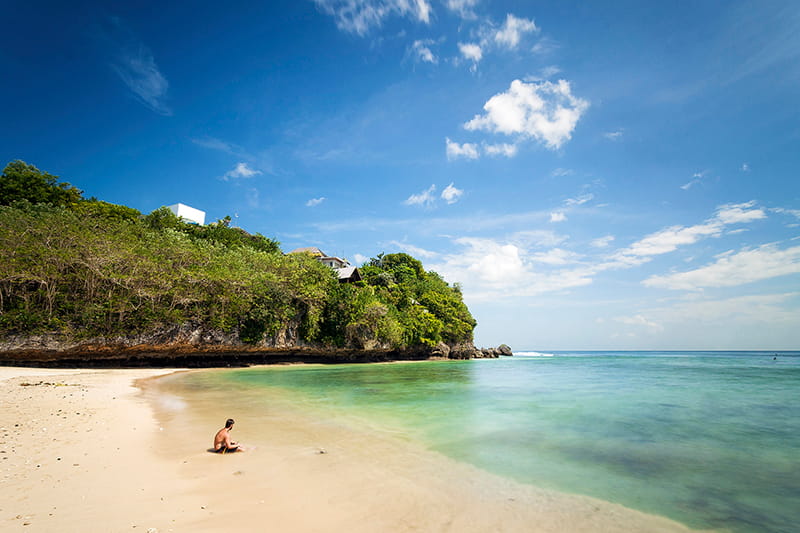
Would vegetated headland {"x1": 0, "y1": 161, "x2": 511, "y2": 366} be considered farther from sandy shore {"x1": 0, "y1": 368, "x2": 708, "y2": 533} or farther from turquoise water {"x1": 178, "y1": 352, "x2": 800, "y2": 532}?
sandy shore {"x1": 0, "y1": 368, "x2": 708, "y2": 533}

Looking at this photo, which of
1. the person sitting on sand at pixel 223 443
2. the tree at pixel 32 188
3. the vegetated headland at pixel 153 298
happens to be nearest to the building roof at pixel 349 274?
the vegetated headland at pixel 153 298

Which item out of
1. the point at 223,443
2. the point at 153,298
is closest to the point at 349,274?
the point at 153,298

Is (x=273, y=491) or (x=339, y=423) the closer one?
(x=273, y=491)

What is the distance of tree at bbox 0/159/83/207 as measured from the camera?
1139 inches

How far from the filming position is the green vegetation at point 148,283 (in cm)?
1828

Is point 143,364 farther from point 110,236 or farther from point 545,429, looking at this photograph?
point 545,429

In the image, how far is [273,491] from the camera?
4094 mm

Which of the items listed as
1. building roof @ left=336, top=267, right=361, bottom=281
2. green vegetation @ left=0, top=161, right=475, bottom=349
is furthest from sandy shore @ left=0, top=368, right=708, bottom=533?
building roof @ left=336, top=267, right=361, bottom=281

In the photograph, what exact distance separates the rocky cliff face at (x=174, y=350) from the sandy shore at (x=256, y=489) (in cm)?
1582

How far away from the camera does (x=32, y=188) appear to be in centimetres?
2992

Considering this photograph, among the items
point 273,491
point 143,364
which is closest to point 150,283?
point 143,364

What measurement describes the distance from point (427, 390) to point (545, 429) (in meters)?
6.89

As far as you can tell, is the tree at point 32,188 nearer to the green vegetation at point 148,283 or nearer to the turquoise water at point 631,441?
the green vegetation at point 148,283

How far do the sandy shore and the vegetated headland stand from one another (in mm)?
15921
